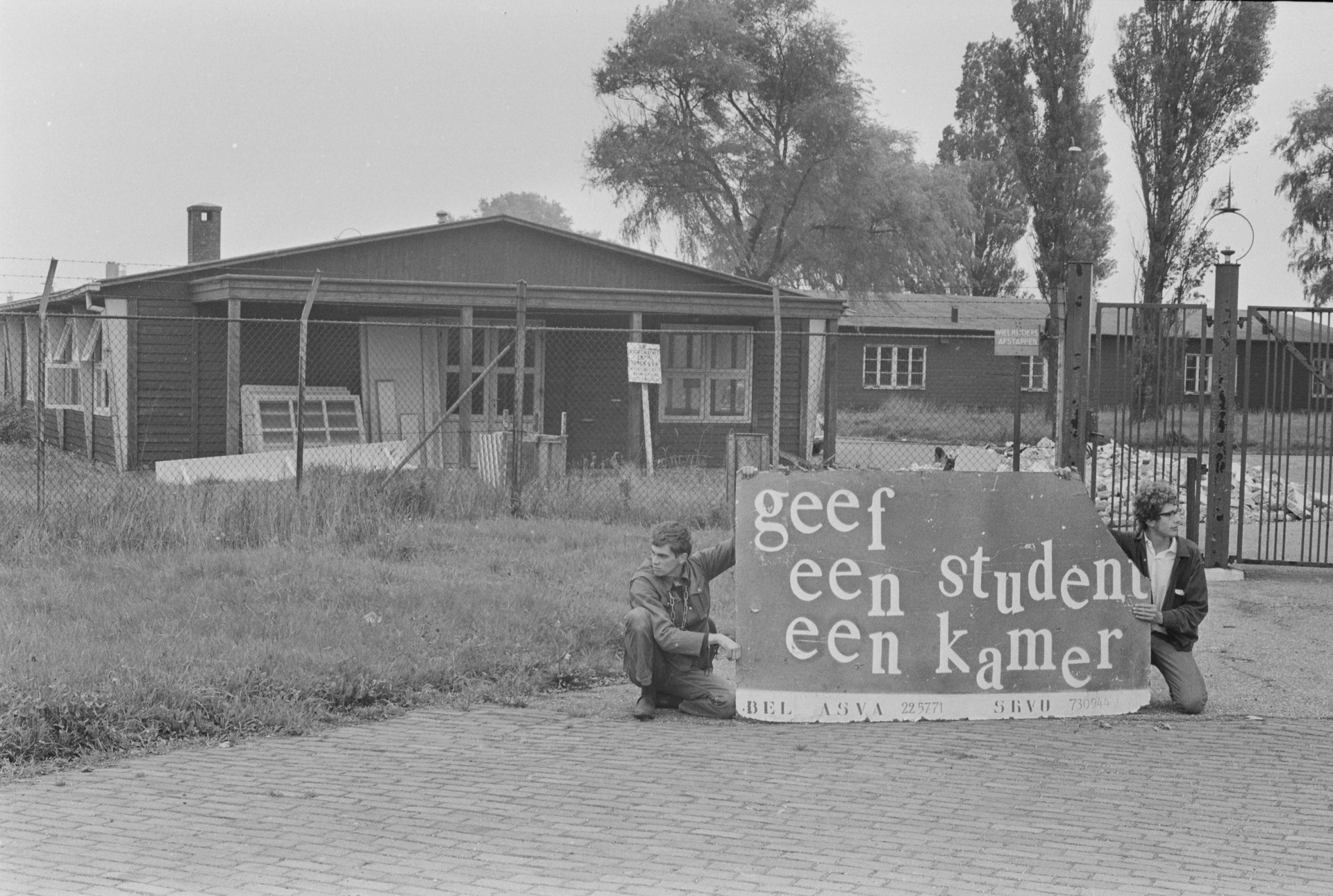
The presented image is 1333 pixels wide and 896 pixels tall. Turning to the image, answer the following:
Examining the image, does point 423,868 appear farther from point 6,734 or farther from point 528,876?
point 6,734

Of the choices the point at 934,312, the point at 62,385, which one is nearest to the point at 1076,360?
the point at 62,385

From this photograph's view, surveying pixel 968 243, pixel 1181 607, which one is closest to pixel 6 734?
pixel 1181 607

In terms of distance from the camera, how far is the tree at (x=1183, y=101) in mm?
30922

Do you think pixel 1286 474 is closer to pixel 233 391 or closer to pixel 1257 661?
pixel 1257 661

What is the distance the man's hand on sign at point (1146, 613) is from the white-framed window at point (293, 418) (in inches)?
553

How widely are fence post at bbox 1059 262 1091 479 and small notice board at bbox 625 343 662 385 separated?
17.4 ft

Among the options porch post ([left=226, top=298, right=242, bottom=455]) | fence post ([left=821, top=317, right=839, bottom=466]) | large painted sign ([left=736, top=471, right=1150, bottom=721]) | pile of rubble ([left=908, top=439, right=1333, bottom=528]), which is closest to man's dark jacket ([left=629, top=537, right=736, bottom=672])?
large painted sign ([left=736, top=471, right=1150, bottom=721])

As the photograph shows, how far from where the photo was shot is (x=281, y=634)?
7.38 m

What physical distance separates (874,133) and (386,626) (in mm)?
36154

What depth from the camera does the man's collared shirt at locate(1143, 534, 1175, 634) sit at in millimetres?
7004

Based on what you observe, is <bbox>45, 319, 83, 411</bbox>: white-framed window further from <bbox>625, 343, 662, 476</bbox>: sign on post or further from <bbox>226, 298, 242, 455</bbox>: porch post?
<bbox>625, 343, 662, 476</bbox>: sign on post

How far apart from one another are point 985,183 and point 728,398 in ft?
121

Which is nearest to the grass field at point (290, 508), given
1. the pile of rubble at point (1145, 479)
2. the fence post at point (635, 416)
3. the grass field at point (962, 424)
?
the pile of rubble at point (1145, 479)

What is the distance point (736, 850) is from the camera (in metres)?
4.48
